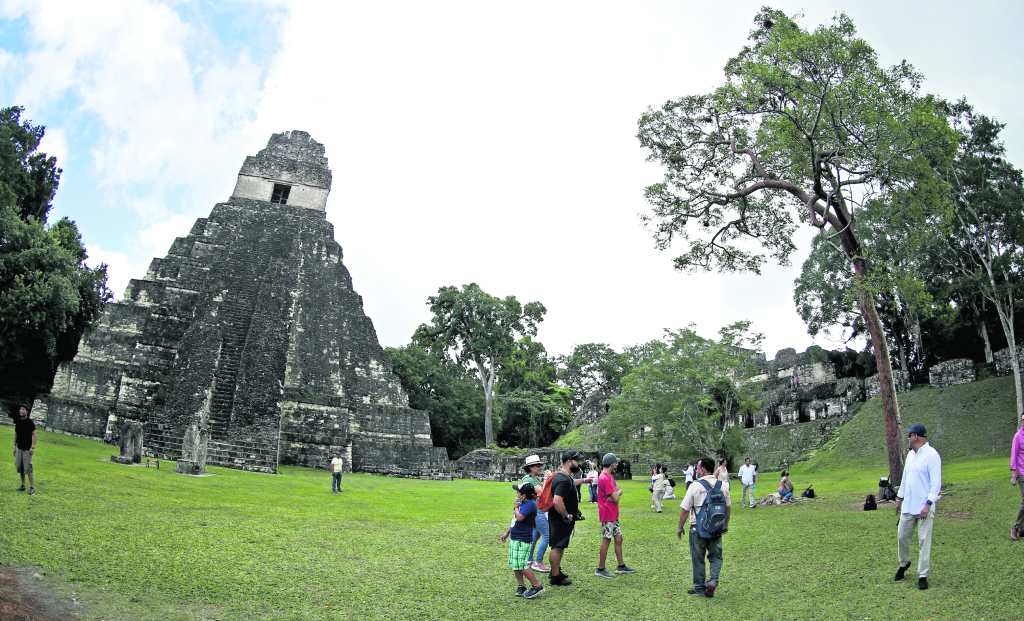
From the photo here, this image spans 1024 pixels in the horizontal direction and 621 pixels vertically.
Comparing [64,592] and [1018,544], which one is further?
[1018,544]

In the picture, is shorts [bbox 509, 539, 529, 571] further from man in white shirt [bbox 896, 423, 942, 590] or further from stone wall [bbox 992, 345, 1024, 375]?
stone wall [bbox 992, 345, 1024, 375]

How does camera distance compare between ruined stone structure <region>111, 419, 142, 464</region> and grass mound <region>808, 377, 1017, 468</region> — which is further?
grass mound <region>808, 377, 1017, 468</region>

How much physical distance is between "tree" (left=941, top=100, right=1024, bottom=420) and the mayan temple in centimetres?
1973

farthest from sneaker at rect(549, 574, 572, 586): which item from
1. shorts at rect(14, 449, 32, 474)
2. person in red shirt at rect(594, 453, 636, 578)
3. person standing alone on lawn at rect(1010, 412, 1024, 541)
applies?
shorts at rect(14, 449, 32, 474)

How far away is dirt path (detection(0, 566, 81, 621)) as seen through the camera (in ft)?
14.3

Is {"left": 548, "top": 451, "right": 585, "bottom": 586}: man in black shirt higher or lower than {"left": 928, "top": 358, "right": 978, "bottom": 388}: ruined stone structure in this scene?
lower

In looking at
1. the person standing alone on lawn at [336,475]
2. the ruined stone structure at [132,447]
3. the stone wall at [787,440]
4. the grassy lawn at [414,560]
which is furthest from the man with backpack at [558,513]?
the stone wall at [787,440]

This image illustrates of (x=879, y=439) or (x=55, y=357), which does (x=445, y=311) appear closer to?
(x=55, y=357)

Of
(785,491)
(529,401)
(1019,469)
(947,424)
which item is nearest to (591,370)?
(529,401)

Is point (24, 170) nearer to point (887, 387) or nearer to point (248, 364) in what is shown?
point (248, 364)

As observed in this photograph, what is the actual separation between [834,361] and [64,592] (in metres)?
36.2

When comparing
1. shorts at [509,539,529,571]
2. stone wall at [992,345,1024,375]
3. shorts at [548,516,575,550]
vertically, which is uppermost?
stone wall at [992,345,1024,375]

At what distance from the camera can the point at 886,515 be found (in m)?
10.9

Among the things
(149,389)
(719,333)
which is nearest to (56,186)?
(149,389)
